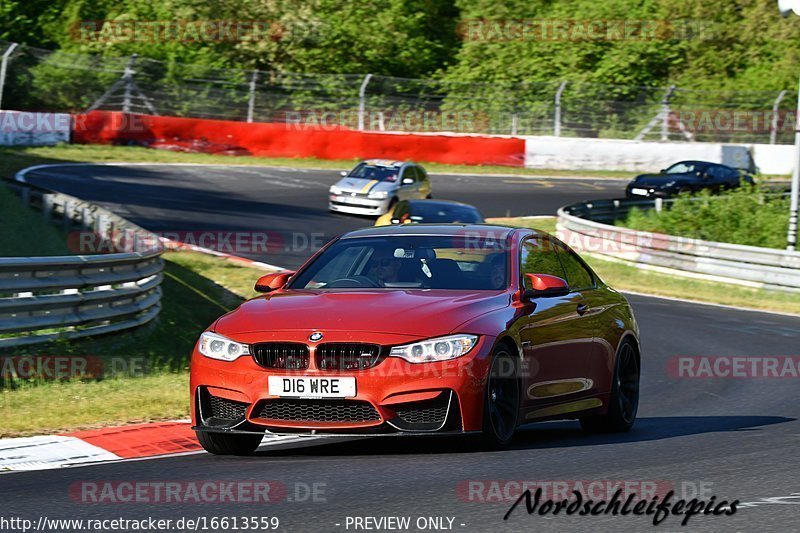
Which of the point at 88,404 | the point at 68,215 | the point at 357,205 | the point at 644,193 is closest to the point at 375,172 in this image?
the point at 357,205

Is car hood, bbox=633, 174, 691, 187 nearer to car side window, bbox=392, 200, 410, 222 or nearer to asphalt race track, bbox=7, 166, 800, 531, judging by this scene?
car side window, bbox=392, 200, 410, 222

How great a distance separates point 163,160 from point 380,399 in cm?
3167

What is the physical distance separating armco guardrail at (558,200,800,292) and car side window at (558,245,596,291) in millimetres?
14733

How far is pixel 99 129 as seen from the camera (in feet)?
130

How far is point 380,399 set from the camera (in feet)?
23.9

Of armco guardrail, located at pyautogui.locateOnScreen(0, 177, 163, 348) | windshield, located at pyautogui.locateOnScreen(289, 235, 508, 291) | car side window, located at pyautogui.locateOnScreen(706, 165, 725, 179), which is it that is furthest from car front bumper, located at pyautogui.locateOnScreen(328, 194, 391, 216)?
windshield, located at pyautogui.locateOnScreen(289, 235, 508, 291)

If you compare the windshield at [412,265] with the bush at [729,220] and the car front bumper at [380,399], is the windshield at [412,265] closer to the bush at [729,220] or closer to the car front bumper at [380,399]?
the car front bumper at [380,399]

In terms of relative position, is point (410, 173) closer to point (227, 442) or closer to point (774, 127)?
point (774, 127)

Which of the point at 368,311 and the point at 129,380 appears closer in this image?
the point at 368,311

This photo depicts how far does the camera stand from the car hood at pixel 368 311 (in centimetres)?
→ 745

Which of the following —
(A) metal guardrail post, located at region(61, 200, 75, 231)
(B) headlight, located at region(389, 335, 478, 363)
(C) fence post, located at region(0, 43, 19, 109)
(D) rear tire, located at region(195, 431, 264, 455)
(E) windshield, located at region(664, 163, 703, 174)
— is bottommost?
(E) windshield, located at region(664, 163, 703, 174)

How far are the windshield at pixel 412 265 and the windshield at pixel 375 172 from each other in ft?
75.6

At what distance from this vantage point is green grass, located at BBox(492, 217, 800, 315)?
22.7m

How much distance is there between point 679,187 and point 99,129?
683 inches
